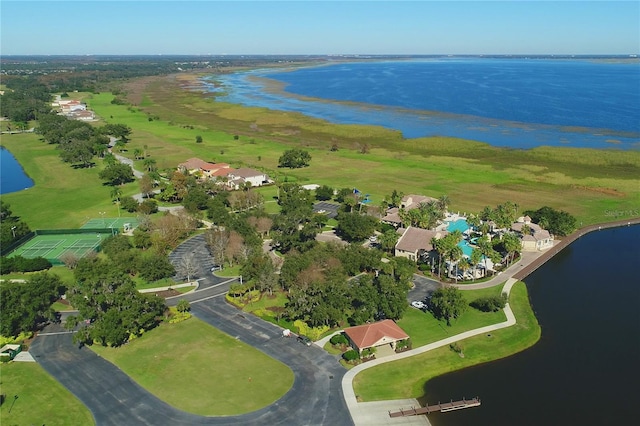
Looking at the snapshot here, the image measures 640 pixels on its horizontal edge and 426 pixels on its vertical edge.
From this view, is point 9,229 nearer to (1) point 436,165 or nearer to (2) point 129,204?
(2) point 129,204

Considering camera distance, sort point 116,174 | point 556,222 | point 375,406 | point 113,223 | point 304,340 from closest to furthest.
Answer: point 375,406, point 304,340, point 556,222, point 113,223, point 116,174

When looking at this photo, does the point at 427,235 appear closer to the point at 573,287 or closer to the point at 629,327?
the point at 573,287

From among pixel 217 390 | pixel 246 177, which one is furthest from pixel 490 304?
pixel 246 177

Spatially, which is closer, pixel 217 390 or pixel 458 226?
pixel 217 390

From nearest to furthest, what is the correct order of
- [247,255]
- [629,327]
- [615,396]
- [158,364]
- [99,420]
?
[99,420], [615,396], [158,364], [629,327], [247,255]

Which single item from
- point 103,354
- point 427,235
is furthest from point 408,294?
point 103,354
